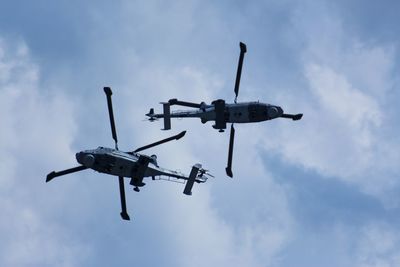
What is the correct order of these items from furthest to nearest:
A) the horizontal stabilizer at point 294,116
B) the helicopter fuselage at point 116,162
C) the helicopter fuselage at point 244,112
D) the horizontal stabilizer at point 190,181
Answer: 1. the horizontal stabilizer at point 294,116
2. the helicopter fuselage at point 244,112
3. the horizontal stabilizer at point 190,181
4. the helicopter fuselage at point 116,162

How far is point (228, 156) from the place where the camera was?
269ft

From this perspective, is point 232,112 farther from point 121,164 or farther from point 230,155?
point 121,164

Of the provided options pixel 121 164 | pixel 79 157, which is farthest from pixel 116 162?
pixel 79 157

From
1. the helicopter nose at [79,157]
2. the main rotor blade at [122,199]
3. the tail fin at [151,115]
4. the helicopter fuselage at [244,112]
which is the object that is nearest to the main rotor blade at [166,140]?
the main rotor blade at [122,199]

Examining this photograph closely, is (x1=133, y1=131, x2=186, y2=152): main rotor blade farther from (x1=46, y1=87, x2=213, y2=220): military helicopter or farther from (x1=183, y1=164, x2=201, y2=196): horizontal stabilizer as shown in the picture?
(x1=183, y1=164, x2=201, y2=196): horizontal stabilizer

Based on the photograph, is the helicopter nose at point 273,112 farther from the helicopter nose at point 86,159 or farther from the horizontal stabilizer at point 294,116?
the helicopter nose at point 86,159

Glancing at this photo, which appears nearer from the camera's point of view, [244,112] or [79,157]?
[79,157]

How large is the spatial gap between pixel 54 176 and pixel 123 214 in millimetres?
9668

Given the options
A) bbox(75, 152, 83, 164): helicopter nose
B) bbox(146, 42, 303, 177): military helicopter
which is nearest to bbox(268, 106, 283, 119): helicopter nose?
bbox(146, 42, 303, 177): military helicopter

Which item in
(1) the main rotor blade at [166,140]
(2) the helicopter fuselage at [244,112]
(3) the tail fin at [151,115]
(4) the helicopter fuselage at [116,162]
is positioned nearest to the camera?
(4) the helicopter fuselage at [116,162]

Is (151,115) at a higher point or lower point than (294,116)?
higher

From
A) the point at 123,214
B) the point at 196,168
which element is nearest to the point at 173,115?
the point at 196,168

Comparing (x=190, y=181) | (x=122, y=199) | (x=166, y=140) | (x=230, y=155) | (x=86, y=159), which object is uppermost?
(x=230, y=155)

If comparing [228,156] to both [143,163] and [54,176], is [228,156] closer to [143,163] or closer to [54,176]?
[143,163]
